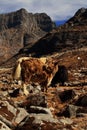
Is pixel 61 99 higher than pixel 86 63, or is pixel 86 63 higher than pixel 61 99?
pixel 61 99

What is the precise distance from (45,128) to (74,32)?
16357cm

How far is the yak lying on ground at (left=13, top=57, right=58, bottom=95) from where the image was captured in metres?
36.6

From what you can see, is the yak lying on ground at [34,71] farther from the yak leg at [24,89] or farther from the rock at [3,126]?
the rock at [3,126]

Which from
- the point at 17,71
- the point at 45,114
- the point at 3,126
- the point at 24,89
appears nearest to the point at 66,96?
the point at 17,71

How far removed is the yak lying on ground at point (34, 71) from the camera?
120 ft

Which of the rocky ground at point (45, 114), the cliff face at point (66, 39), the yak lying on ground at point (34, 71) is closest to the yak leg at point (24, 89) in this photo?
the yak lying on ground at point (34, 71)

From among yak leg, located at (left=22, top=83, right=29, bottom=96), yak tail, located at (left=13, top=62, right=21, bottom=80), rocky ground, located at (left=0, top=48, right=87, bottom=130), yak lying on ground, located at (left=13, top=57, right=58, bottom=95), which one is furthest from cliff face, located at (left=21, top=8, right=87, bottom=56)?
rocky ground, located at (left=0, top=48, right=87, bottom=130)

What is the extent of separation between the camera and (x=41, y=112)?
2580 cm

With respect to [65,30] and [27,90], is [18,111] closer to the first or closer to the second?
[27,90]

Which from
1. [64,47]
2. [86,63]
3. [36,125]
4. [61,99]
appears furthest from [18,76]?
[64,47]

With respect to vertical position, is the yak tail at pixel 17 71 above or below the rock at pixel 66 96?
above

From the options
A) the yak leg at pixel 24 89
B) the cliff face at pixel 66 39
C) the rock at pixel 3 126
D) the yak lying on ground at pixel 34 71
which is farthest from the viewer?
the cliff face at pixel 66 39

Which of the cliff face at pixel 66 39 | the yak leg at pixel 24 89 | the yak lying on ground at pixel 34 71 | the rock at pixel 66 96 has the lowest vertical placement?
the cliff face at pixel 66 39

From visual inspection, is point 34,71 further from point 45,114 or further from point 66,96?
point 45,114
